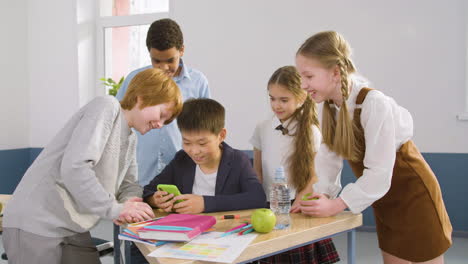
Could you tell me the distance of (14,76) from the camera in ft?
16.3

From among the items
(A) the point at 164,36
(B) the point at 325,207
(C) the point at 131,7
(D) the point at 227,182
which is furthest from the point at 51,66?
(B) the point at 325,207

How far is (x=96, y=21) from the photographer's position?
201 inches

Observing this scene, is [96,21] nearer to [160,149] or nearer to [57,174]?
[160,149]

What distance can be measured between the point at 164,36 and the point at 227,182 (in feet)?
2.59

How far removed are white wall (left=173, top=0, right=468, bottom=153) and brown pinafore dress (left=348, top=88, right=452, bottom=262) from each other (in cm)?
→ 238

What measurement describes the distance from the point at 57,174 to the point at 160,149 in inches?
30.4

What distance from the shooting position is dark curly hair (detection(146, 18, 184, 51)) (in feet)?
6.82

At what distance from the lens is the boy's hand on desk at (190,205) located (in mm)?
1568

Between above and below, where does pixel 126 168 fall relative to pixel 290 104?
below

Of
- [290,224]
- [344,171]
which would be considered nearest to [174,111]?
[290,224]

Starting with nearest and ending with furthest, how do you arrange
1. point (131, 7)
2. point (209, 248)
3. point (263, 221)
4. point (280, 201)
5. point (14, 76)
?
point (209, 248) < point (263, 221) < point (280, 201) < point (14, 76) < point (131, 7)

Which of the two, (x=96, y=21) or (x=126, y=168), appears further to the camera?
(x=96, y=21)

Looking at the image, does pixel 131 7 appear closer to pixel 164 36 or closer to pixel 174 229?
pixel 164 36

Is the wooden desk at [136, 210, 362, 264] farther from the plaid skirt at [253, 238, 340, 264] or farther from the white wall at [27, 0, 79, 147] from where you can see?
the white wall at [27, 0, 79, 147]
